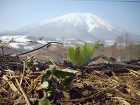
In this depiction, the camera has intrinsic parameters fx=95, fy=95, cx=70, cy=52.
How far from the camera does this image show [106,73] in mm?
445

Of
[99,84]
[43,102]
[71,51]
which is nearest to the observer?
[43,102]

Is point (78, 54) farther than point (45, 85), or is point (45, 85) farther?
point (78, 54)

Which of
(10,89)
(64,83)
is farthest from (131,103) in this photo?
(10,89)

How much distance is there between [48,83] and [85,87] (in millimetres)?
125

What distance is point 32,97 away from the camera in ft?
0.81

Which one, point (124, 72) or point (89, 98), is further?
point (124, 72)

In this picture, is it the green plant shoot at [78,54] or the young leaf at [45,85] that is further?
the green plant shoot at [78,54]

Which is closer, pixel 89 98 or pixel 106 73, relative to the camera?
pixel 89 98

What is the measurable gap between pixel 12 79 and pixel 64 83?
0.21 metres

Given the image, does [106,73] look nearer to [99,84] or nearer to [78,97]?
[99,84]

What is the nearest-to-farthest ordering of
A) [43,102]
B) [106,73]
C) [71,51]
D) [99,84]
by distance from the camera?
1. [43,102]
2. [99,84]
3. [106,73]
4. [71,51]

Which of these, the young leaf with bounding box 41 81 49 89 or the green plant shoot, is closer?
the young leaf with bounding box 41 81 49 89

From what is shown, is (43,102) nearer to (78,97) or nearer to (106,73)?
(78,97)

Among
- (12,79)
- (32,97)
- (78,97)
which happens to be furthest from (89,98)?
(12,79)
